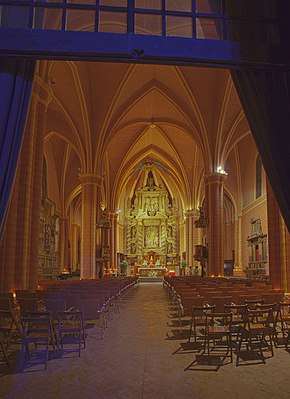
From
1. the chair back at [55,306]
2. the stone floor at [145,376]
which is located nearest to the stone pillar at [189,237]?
the stone floor at [145,376]

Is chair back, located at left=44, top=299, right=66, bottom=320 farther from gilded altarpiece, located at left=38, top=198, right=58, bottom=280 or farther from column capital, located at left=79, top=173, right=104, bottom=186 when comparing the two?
gilded altarpiece, located at left=38, top=198, right=58, bottom=280

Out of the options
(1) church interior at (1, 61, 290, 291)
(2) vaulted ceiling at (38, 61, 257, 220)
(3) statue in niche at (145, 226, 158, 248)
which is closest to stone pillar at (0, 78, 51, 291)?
(1) church interior at (1, 61, 290, 291)

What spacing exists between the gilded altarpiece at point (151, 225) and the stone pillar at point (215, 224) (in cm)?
1908

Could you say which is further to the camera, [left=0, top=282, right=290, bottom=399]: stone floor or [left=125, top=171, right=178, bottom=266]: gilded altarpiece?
[left=125, top=171, right=178, bottom=266]: gilded altarpiece

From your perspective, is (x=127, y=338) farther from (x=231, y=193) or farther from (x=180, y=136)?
(x=231, y=193)

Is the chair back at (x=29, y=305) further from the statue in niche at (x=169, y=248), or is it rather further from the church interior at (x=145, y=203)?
the statue in niche at (x=169, y=248)

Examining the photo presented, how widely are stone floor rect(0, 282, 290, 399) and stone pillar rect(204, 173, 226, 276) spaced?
16.3m

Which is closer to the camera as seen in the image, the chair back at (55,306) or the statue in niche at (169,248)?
the chair back at (55,306)

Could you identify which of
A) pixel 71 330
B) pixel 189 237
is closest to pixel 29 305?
pixel 71 330

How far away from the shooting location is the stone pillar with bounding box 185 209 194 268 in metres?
35.8

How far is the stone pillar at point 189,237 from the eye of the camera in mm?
35844

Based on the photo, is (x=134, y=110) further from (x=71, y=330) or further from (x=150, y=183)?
(x=71, y=330)

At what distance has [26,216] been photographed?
11.7m

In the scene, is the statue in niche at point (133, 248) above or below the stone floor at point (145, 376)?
above
